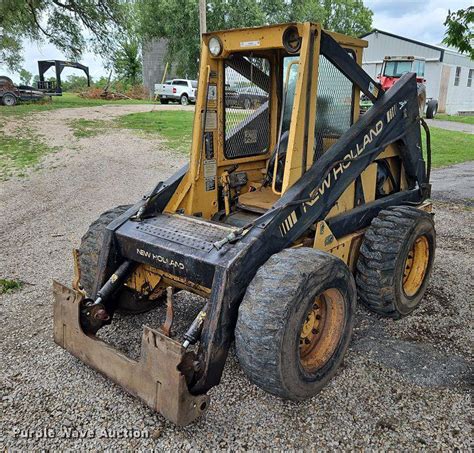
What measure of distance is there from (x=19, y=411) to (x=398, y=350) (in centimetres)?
276

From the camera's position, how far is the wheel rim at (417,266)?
15.1 feet

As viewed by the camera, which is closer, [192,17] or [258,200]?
[258,200]

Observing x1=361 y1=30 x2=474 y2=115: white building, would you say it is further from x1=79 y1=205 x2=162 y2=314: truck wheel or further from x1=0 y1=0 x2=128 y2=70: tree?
x1=79 y1=205 x2=162 y2=314: truck wheel

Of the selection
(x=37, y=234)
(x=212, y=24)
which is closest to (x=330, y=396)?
(x=37, y=234)

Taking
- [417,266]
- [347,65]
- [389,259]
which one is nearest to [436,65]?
[417,266]

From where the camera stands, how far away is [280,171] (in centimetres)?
430

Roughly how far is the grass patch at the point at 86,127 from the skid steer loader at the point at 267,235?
11027 mm

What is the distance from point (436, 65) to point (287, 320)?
31.9 metres

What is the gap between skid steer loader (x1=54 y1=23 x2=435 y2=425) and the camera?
2.96 meters

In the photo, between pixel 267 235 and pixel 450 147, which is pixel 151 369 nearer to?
pixel 267 235

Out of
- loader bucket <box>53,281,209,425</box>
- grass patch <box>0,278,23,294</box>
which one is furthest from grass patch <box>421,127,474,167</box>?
loader bucket <box>53,281,209,425</box>

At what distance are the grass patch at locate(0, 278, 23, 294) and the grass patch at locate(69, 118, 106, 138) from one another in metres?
9.86

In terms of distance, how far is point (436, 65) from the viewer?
30484 millimetres

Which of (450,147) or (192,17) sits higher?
(192,17)
